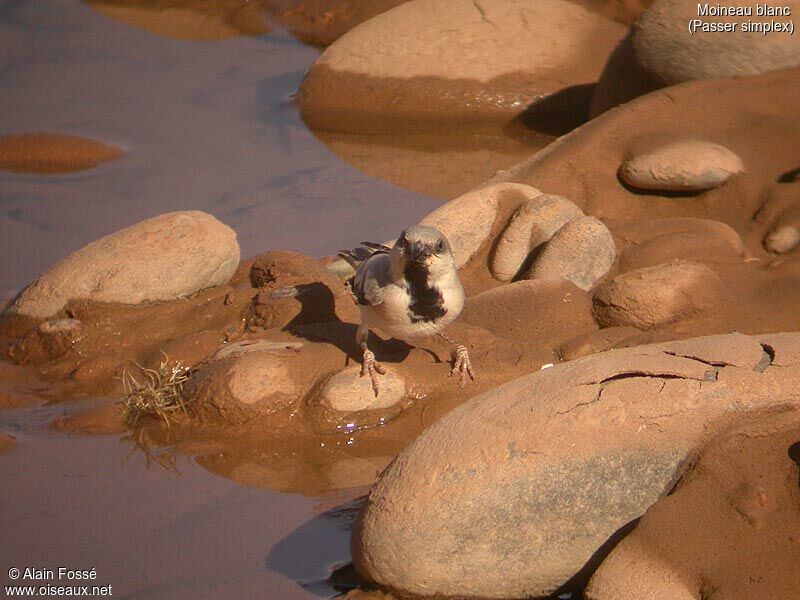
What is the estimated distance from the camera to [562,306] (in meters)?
7.04

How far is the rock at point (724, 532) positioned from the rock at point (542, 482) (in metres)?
0.13

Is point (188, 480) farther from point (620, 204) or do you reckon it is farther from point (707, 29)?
point (707, 29)

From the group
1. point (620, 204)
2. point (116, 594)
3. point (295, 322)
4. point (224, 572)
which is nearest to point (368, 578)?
point (224, 572)

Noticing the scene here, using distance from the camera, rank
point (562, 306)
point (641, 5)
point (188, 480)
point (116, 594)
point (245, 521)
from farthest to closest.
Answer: point (641, 5), point (562, 306), point (188, 480), point (245, 521), point (116, 594)

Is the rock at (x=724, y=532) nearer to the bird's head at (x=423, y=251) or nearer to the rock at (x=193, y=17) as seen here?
the bird's head at (x=423, y=251)

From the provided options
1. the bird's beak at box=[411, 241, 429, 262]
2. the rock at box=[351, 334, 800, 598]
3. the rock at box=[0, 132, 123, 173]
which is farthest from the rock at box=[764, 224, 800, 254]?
the rock at box=[0, 132, 123, 173]

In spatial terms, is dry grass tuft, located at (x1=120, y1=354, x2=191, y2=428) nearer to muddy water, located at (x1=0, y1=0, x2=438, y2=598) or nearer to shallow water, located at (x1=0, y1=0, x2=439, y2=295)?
muddy water, located at (x1=0, y1=0, x2=438, y2=598)

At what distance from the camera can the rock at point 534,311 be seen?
693 cm

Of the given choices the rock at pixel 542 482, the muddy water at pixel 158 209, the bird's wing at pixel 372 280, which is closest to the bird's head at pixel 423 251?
the bird's wing at pixel 372 280

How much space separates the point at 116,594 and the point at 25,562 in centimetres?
59

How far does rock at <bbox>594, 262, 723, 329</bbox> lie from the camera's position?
690cm

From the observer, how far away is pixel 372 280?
20.0 ft

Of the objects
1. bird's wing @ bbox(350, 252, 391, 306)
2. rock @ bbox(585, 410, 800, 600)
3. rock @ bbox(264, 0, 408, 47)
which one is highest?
rock @ bbox(585, 410, 800, 600)

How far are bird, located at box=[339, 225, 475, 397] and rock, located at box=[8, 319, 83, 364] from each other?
2262 millimetres
